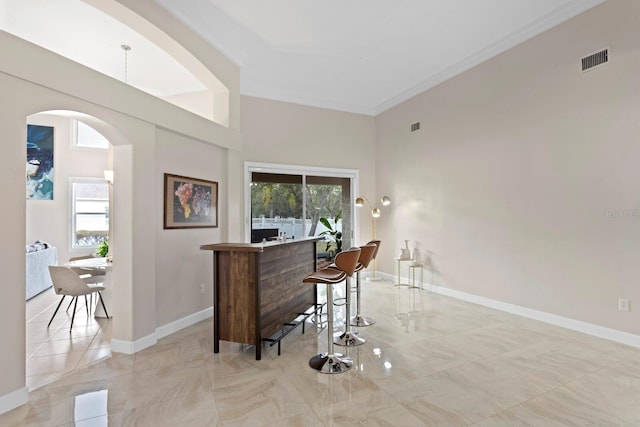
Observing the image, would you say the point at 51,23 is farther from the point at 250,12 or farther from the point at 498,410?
the point at 498,410

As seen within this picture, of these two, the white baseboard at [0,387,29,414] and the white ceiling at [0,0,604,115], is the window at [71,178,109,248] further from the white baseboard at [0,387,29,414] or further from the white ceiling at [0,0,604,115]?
the white baseboard at [0,387,29,414]

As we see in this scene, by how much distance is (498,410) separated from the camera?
2.29 m

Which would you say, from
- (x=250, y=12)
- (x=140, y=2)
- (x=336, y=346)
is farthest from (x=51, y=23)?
(x=336, y=346)

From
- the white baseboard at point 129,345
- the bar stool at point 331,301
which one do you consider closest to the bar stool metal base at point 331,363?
the bar stool at point 331,301

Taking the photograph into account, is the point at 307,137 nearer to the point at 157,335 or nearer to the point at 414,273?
the point at 414,273

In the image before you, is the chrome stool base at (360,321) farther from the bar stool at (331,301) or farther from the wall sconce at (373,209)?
the wall sconce at (373,209)

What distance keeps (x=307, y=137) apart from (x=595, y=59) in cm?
466

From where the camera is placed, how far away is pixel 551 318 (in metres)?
4.12

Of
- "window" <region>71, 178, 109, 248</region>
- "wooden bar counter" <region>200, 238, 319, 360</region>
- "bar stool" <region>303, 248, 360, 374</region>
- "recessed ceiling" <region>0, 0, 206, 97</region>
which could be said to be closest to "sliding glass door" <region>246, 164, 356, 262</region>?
"recessed ceiling" <region>0, 0, 206, 97</region>

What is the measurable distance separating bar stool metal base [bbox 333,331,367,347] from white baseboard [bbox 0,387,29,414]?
2672 millimetres

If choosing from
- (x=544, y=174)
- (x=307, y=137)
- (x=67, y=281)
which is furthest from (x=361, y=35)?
(x=67, y=281)

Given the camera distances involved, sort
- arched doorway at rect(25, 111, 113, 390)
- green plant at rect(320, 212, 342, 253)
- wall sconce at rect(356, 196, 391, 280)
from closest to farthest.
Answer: arched doorway at rect(25, 111, 113, 390) → wall sconce at rect(356, 196, 391, 280) → green plant at rect(320, 212, 342, 253)

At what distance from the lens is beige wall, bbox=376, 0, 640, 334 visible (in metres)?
3.48

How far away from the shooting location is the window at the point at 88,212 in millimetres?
8047
